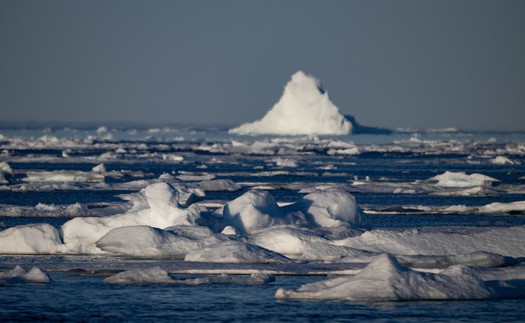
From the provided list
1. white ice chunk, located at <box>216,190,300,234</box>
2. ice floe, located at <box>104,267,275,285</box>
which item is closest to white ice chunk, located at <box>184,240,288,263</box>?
ice floe, located at <box>104,267,275,285</box>

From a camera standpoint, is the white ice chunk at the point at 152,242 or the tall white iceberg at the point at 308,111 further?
the tall white iceberg at the point at 308,111

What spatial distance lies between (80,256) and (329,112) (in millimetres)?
86626

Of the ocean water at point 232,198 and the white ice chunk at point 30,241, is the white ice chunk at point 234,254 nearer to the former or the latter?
the ocean water at point 232,198

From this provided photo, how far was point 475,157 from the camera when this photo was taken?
70.1 m

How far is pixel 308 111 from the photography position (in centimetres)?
10794

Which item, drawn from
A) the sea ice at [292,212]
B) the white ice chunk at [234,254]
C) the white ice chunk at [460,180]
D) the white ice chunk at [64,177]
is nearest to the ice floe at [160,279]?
the white ice chunk at [234,254]

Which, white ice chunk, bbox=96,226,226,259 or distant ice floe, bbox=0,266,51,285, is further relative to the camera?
white ice chunk, bbox=96,226,226,259

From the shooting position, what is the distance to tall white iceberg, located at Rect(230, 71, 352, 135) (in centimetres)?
10662

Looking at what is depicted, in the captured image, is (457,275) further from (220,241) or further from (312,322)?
(220,241)

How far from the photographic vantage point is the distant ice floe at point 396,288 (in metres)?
15.4

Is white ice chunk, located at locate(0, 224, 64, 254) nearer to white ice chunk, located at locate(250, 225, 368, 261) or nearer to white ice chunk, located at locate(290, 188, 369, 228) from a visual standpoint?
white ice chunk, located at locate(250, 225, 368, 261)

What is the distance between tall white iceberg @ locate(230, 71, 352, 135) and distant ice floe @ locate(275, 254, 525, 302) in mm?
90569

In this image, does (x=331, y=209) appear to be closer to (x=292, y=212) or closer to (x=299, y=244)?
(x=292, y=212)

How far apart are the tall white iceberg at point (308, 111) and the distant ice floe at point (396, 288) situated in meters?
90.6
